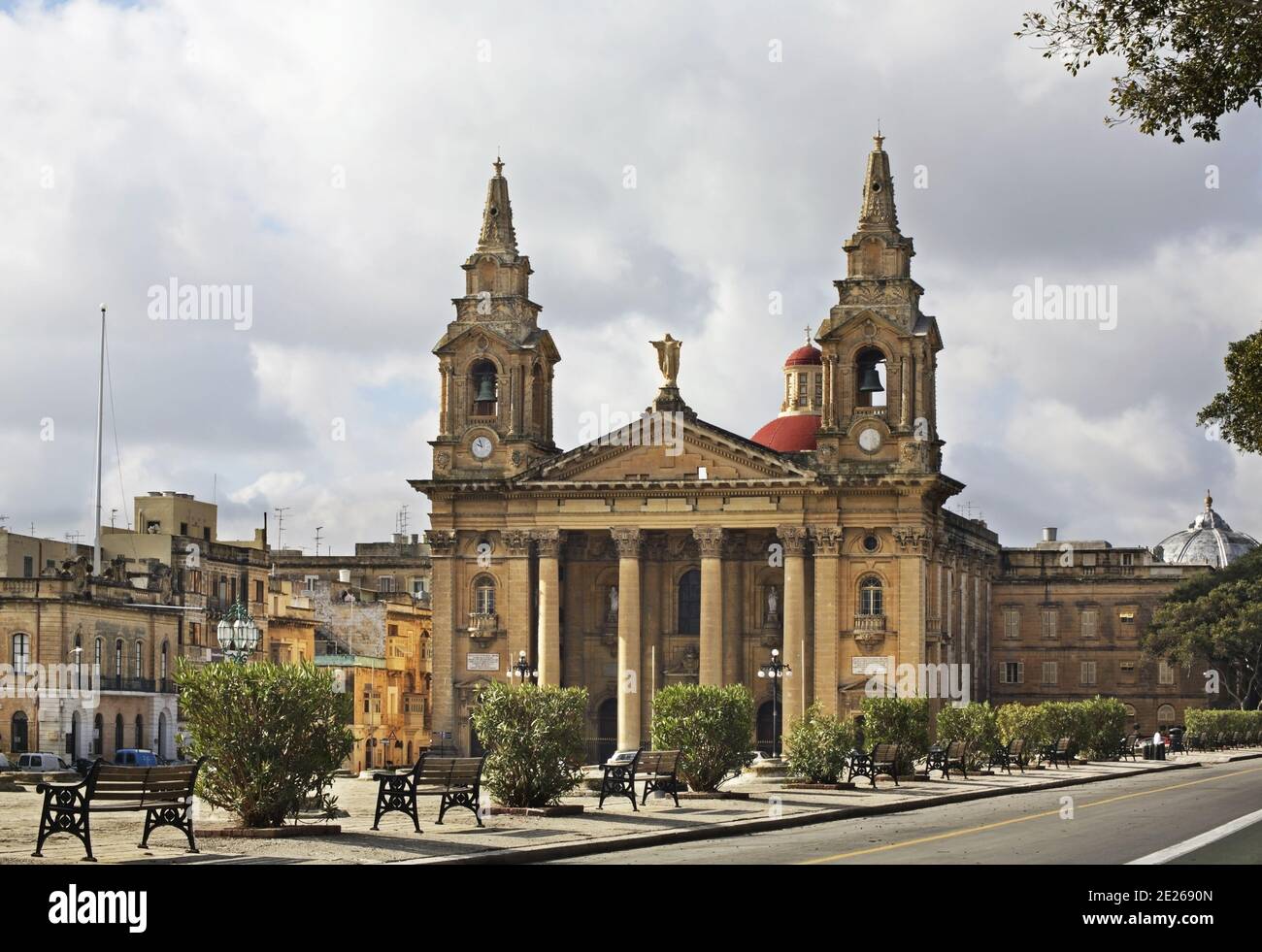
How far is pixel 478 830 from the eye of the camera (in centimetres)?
3011

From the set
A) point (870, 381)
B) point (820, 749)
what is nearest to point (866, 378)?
point (870, 381)

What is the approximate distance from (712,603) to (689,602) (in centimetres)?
550

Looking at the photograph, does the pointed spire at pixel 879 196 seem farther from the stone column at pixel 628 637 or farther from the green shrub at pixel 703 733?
the green shrub at pixel 703 733

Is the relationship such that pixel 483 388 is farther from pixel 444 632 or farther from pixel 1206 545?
pixel 1206 545

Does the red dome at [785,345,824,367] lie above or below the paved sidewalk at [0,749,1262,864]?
above

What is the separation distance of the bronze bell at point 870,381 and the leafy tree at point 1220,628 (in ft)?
85.4

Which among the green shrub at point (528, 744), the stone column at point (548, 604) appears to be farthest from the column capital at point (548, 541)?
the green shrub at point (528, 744)

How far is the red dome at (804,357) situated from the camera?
11231cm

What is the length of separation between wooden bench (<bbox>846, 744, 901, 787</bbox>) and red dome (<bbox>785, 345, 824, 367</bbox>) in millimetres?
62747

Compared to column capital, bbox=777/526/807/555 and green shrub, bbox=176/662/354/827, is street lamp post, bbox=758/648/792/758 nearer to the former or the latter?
column capital, bbox=777/526/807/555

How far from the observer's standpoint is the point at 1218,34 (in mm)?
26125

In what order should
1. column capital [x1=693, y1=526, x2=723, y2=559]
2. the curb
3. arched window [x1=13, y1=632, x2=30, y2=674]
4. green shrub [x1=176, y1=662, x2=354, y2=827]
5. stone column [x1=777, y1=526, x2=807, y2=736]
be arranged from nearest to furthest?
the curb
green shrub [x1=176, y1=662, x2=354, y2=827]
arched window [x1=13, y1=632, x2=30, y2=674]
stone column [x1=777, y1=526, x2=807, y2=736]
column capital [x1=693, y1=526, x2=723, y2=559]

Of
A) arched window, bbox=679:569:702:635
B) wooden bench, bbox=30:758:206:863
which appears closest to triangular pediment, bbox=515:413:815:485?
arched window, bbox=679:569:702:635

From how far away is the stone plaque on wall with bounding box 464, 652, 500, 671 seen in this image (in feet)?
294
